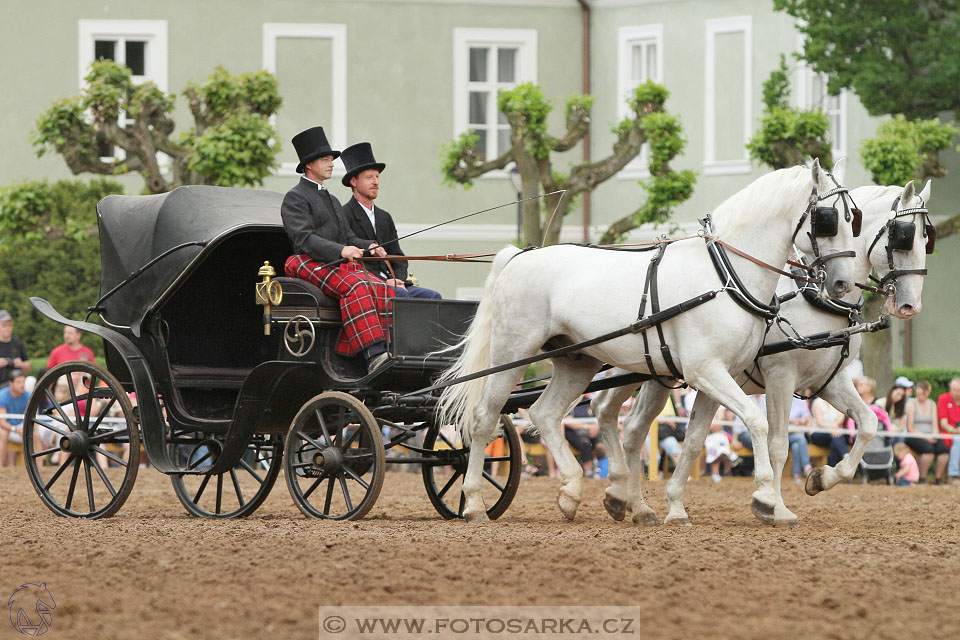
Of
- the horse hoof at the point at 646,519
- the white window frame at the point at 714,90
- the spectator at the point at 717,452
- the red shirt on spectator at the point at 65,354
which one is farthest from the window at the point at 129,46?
the horse hoof at the point at 646,519

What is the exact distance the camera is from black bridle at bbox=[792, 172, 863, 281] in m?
7.84

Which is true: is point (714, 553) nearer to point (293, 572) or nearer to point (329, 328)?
point (293, 572)

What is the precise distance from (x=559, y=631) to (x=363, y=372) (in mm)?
4145

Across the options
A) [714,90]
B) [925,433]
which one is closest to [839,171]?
[925,433]

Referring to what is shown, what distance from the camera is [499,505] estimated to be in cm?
911

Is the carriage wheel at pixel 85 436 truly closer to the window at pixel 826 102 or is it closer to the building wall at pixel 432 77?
the building wall at pixel 432 77

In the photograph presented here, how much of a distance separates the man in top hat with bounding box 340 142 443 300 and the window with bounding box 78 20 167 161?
13.6 meters

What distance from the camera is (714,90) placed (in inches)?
866

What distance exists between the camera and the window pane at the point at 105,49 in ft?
72.6

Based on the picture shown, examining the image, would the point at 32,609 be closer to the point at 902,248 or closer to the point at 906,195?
the point at 902,248

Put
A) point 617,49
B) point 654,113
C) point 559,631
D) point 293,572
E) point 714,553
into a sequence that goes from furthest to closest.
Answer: point 617,49 → point 654,113 → point 714,553 → point 293,572 → point 559,631

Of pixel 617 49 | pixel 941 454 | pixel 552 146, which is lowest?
pixel 941 454

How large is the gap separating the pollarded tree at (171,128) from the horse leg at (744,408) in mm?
9779

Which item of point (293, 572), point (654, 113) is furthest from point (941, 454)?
point (293, 572)
